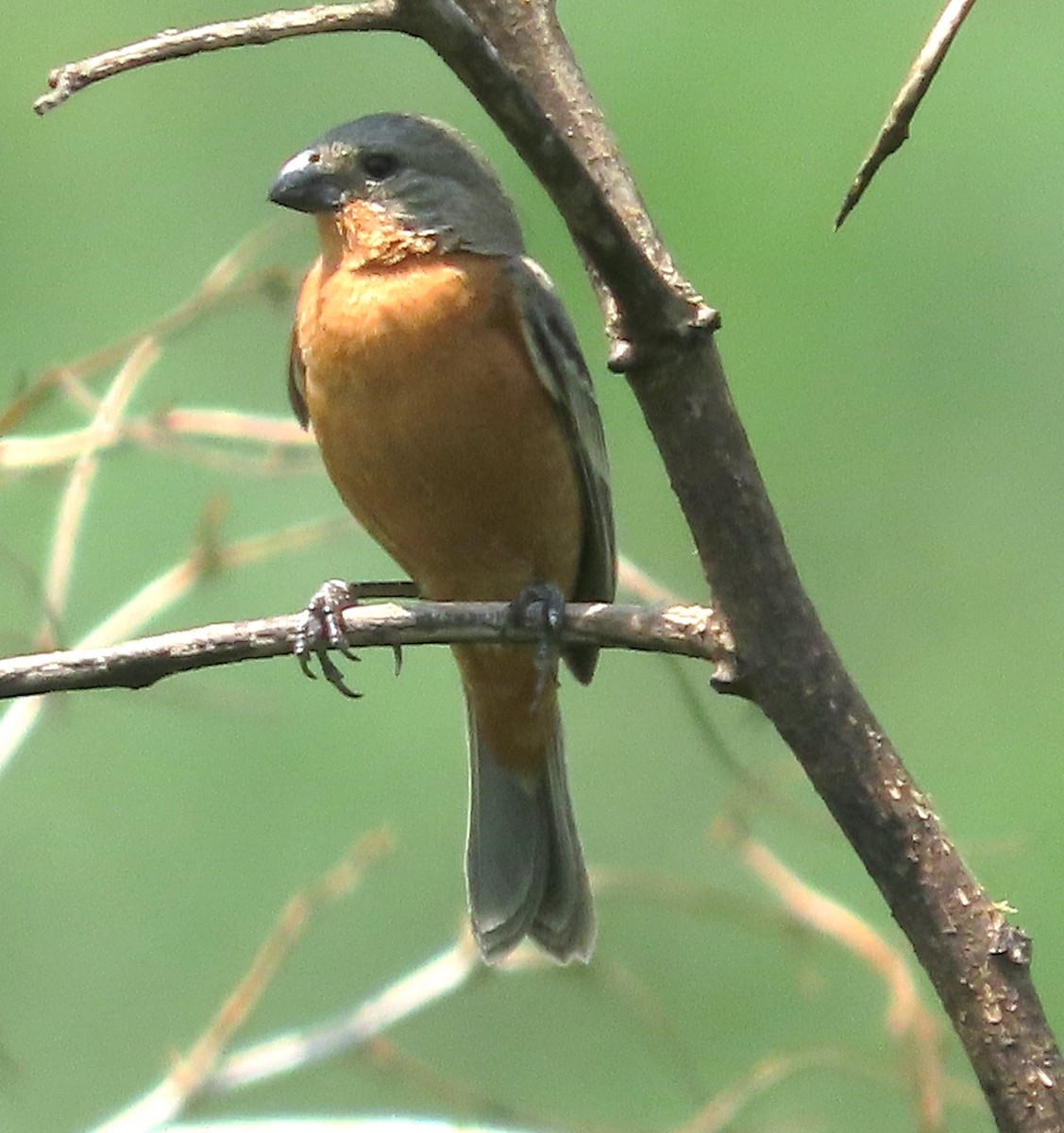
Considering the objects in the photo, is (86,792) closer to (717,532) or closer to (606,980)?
(606,980)

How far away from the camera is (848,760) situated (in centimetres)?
172

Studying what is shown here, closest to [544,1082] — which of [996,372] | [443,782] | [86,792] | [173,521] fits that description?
[443,782]

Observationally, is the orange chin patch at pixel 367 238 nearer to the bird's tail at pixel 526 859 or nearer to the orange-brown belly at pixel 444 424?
the orange-brown belly at pixel 444 424

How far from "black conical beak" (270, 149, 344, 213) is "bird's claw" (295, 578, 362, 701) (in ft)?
2.17

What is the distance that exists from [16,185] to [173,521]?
1456 mm

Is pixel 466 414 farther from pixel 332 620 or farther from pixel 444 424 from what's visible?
pixel 332 620

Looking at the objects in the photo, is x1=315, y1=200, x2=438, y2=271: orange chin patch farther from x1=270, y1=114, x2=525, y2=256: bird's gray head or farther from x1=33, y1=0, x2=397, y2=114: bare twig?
x1=33, y1=0, x2=397, y2=114: bare twig

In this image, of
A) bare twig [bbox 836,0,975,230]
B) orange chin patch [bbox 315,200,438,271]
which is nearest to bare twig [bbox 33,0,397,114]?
bare twig [bbox 836,0,975,230]

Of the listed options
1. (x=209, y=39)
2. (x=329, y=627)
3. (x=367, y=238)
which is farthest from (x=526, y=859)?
(x=209, y=39)

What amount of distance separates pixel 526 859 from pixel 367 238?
3.43ft

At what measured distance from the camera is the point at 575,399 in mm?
2914

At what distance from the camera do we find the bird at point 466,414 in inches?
112

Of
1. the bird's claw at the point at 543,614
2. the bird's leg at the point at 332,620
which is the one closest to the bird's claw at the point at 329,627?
the bird's leg at the point at 332,620

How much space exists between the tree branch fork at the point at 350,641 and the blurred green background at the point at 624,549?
1.69m
